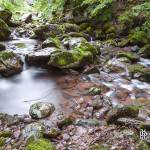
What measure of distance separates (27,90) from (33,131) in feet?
8.71

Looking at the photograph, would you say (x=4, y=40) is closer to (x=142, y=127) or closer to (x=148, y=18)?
(x=148, y=18)

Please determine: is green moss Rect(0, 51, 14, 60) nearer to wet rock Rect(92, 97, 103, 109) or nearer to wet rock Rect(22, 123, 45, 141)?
wet rock Rect(92, 97, 103, 109)

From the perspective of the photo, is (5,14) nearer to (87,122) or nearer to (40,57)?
(40,57)

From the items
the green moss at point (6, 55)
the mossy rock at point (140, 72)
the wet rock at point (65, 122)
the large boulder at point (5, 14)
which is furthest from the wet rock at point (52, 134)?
the large boulder at point (5, 14)

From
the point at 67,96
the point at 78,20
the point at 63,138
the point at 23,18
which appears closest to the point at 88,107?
the point at 67,96

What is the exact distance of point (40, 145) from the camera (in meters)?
4.82

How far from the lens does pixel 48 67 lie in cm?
924

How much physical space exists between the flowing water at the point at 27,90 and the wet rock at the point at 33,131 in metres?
1.02

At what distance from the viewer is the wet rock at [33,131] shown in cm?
522

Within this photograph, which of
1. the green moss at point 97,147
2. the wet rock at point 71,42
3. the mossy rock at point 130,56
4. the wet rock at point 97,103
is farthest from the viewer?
the wet rock at point 71,42

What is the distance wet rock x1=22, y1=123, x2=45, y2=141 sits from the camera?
5.22m

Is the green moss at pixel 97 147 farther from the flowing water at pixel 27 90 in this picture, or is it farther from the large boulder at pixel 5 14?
the large boulder at pixel 5 14

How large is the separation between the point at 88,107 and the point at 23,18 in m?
11.6

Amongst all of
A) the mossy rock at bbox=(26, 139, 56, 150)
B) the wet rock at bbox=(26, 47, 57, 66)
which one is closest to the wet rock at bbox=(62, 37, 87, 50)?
the wet rock at bbox=(26, 47, 57, 66)
